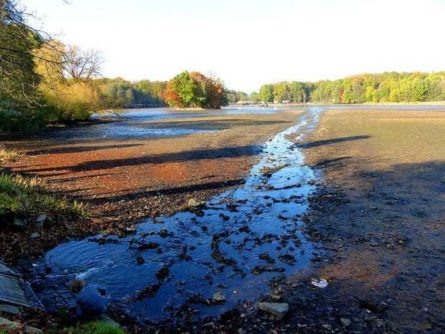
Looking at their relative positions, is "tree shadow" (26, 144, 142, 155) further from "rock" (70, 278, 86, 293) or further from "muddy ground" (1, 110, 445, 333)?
Answer: "rock" (70, 278, 86, 293)

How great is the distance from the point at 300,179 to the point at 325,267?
933 centimetres

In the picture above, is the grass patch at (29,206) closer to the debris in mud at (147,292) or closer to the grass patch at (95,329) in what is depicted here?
the debris in mud at (147,292)

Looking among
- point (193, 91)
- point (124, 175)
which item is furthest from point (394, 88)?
point (124, 175)

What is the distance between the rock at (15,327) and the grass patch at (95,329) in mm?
Answer: 412

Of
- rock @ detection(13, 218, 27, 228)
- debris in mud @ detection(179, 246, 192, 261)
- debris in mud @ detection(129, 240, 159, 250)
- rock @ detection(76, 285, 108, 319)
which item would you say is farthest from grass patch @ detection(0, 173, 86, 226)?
rock @ detection(76, 285, 108, 319)

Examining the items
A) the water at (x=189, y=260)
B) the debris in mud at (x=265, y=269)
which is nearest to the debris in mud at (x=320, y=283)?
the water at (x=189, y=260)

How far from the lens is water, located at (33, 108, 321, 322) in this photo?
6992mm

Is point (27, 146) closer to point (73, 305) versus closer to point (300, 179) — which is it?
point (300, 179)

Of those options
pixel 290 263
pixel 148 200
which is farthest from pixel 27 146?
pixel 290 263

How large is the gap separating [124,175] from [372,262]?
11939 mm

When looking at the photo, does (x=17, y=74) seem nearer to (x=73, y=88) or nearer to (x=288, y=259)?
(x=288, y=259)

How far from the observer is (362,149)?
86.3 ft

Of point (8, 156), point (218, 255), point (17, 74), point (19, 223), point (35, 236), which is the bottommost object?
point (218, 255)

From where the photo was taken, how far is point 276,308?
6395 millimetres
